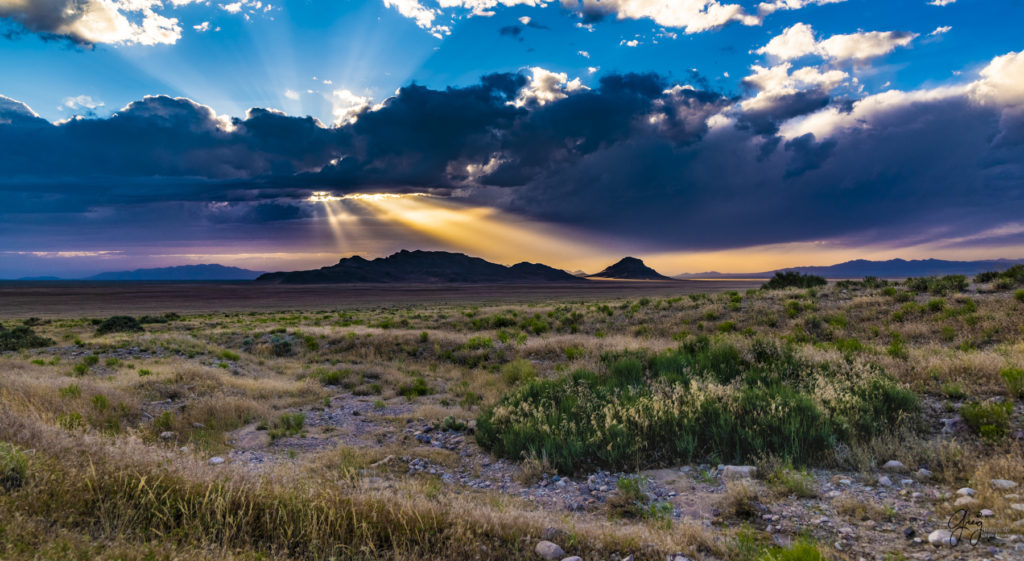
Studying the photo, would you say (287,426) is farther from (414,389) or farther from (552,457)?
(552,457)

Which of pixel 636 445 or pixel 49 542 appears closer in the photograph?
pixel 49 542

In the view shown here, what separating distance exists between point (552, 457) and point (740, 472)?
2.94 meters

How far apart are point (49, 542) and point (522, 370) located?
13035mm

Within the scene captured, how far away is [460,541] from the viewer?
4605mm

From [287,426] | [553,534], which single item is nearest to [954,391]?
[553,534]

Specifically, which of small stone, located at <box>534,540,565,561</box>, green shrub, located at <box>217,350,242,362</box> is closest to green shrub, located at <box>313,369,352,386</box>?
green shrub, located at <box>217,350,242,362</box>

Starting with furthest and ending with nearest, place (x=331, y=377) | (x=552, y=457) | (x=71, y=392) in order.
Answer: (x=331, y=377) < (x=71, y=392) < (x=552, y=457)

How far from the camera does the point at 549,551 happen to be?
4.55 meters

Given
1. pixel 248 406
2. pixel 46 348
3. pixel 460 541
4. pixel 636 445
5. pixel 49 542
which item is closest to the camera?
pixel 49 542

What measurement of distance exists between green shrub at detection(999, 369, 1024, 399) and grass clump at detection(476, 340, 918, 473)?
1.66 meters

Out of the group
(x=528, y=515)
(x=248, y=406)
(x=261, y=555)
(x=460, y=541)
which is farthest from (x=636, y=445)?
(x=248, y=406)

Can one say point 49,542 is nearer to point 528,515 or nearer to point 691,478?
point 528,515

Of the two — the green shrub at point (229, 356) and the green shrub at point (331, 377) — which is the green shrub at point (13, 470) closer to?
the green shrub at point (331, 377)
